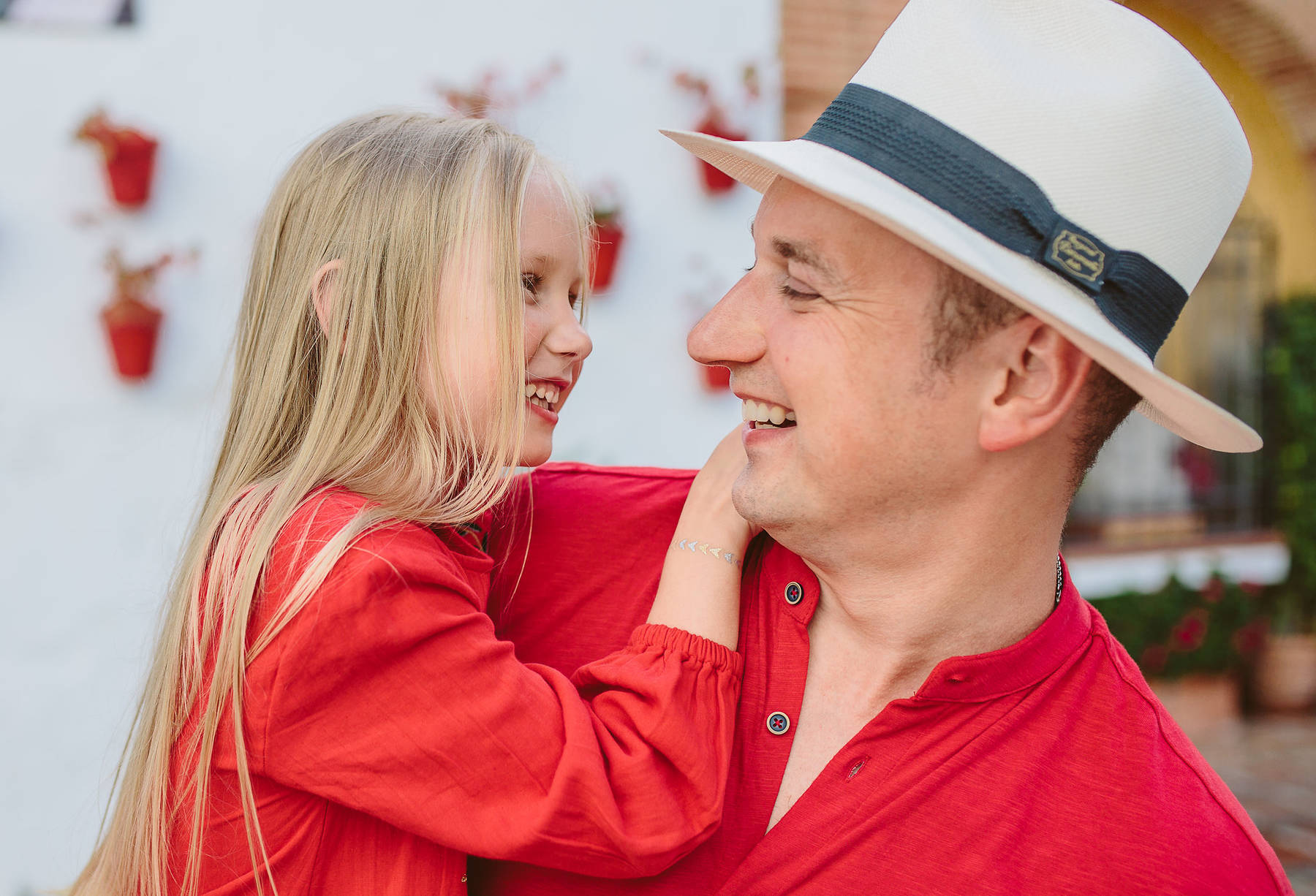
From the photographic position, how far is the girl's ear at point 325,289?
5.98ft

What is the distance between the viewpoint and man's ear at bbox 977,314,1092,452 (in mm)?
1558

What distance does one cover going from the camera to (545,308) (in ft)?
6.26

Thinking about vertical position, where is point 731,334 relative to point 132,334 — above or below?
above

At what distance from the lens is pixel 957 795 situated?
4.95 feet

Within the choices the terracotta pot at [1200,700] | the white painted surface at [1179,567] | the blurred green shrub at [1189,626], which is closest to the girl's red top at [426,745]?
the white painted surface at [1179,567]

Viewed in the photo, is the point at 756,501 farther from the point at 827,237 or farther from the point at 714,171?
the point at 714,171

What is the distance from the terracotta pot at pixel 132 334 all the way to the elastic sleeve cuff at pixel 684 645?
7.99ft

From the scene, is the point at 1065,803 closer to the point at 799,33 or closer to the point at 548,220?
the point at 548,220

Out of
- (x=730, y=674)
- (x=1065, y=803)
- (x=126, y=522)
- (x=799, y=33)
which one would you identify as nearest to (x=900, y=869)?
(x=1065, y=803)

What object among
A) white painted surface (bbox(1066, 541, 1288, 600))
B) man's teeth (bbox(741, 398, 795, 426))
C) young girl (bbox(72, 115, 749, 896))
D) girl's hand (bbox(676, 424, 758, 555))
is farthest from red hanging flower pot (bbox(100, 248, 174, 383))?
white painted surface (bbox(1066, 541, 1288, 600))

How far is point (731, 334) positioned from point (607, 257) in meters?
2.48

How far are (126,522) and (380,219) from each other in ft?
7.11

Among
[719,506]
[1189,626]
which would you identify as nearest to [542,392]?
[719,506]

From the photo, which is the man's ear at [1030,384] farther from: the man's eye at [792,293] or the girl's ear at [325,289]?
the girl's ear at [325,289]
